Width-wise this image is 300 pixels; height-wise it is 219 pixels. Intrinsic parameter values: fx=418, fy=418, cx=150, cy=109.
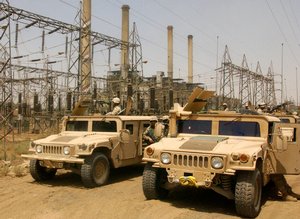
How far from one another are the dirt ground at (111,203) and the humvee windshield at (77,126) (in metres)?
1.53

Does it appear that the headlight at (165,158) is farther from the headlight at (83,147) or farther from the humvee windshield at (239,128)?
the headlight at (83,147)

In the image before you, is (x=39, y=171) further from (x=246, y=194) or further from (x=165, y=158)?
(x=246, y=194)

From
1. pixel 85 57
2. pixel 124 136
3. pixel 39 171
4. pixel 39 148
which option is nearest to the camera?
pixel 39 148

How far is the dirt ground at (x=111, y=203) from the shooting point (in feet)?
22.8

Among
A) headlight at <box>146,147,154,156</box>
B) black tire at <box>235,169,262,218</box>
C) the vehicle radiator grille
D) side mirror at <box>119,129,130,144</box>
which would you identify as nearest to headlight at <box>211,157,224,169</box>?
the vehicle radiator grille

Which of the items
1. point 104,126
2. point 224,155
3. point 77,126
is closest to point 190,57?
point 77,126

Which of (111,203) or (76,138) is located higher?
(76,138)

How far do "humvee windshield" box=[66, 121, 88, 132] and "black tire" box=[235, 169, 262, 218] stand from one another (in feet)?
16.6

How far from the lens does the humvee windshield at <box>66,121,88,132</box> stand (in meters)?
10.7

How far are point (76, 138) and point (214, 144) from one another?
12.8 feet

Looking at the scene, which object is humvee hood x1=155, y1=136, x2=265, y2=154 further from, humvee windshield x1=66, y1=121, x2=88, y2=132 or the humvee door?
humvee windshield x1=66, y1=121, x2=88, y2=132

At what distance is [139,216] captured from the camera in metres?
6.78

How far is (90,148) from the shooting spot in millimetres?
9180

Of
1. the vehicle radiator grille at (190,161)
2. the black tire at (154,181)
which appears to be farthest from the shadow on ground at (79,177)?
the vehicle radiator grille at (190,161)
